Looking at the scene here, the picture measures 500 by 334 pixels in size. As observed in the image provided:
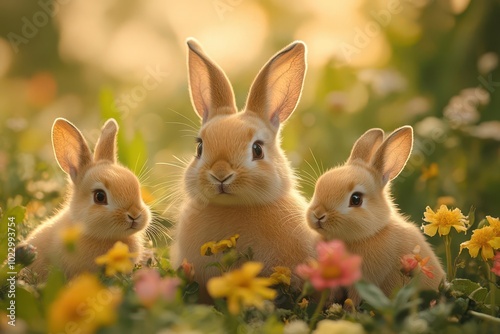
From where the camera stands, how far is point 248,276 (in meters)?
1.83

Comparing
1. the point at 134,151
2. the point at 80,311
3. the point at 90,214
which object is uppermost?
the point at 134,151

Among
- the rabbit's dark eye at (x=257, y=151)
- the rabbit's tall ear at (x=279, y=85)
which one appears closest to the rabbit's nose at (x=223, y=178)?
the rabbit's dark eye at (x=257, y=151)

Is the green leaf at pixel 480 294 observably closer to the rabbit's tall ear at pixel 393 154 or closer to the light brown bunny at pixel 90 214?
the rabbit's tall ear at pixel 393 154

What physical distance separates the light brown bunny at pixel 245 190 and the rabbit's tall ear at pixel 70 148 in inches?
17.7

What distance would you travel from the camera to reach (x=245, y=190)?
8.96ft

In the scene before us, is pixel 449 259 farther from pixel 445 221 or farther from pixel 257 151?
pixel 257 151

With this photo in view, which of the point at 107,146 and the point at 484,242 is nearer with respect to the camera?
the point at 484,242

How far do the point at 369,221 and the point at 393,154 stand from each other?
1.23 feet

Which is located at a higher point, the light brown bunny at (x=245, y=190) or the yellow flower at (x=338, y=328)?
the light brown bunny at (x=245, y=190)

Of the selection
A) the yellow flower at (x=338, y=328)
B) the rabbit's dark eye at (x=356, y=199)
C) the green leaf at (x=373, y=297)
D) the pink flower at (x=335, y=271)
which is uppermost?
the rabbit's dark eye at (x=356, y=199)

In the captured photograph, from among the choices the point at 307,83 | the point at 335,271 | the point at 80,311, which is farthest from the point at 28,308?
the point at 307,83

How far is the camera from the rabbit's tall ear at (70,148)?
2.99 metres

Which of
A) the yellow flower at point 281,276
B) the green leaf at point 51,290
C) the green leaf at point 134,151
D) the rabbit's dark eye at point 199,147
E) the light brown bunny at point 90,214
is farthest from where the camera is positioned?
the green leaf at point 134,151

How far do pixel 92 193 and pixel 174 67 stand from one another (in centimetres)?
292
